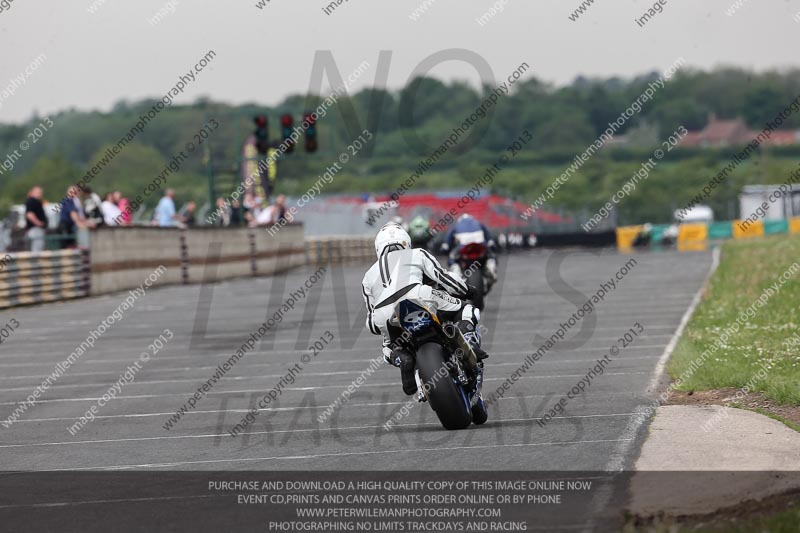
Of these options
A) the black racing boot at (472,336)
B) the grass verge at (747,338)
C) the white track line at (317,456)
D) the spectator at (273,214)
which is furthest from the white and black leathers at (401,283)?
the spectator at (273,214)

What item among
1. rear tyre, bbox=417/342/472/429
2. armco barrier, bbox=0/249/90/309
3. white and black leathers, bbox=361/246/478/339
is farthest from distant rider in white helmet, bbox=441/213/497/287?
armco barrier, bbox=0/249/90/309

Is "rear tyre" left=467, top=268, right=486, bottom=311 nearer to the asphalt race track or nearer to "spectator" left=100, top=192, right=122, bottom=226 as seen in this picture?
the asphalt race track

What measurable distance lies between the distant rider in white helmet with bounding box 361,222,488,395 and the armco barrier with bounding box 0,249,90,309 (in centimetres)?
1741

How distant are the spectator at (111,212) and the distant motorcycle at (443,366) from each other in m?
21.9

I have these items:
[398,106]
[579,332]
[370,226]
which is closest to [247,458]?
[579,332]

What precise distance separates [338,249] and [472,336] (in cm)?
3801

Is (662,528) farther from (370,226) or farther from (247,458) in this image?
(370,226)

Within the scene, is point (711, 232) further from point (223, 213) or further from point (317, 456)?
point (317, 456)

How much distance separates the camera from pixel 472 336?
34.4 ft

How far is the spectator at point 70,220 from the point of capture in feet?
95.1

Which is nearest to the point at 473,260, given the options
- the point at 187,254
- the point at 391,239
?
the point at 391,239

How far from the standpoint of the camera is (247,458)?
9.48m

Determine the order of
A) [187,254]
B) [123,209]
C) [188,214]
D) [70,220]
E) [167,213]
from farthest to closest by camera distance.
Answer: [188,214], [167,213], [187,254], [123,209], [70,220]

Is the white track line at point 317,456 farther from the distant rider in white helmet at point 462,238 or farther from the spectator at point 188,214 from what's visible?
the spectator at point 188,214
